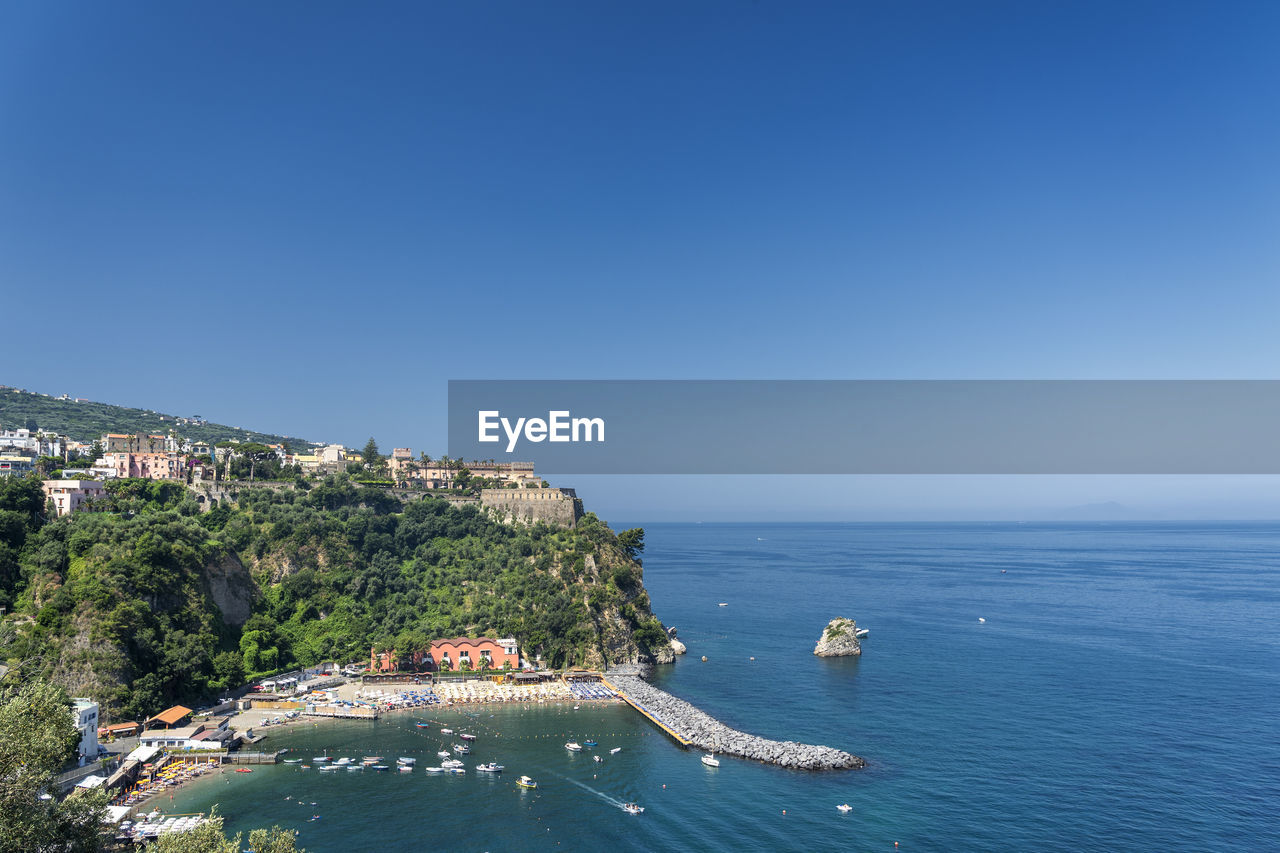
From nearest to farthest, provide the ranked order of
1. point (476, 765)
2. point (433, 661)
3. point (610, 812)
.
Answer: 1. point (610, 812)
2. point (476, 765)
3. point (433, 661)

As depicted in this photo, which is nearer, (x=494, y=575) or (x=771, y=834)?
(x=771, y=834)

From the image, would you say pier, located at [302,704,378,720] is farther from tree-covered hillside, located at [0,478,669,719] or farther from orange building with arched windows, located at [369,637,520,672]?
orange building with arched windows, located at [369,637,520,672]

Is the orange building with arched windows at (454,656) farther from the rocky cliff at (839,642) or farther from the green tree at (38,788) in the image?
the green tree at (38,788)

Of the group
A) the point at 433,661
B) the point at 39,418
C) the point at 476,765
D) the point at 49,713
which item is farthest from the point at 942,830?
the point at 39,418

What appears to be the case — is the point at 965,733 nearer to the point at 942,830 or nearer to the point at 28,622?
the point at 942,830

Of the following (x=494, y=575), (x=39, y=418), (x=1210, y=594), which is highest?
(x=39, y=418)

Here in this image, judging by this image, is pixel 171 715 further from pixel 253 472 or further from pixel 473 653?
pixel 253 472
